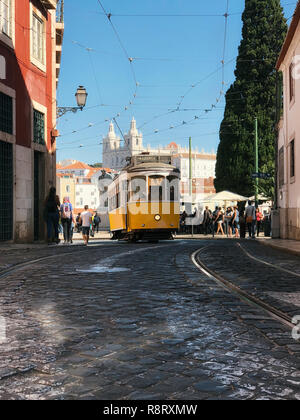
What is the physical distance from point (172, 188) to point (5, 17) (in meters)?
7.85

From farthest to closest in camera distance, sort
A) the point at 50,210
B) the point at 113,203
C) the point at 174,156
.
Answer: the point at 174,156 → the point at 113,203 → the point at 50,210

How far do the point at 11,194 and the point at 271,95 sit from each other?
31.5m

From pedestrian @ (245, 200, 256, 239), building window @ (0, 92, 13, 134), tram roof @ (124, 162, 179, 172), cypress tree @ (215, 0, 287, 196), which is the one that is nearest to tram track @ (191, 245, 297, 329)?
building window @ (0, 92, 13, 134)

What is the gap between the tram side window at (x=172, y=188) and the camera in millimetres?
20391

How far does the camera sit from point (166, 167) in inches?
803

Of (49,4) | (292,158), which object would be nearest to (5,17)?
(49,4)

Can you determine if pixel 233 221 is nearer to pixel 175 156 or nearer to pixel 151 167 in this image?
pixel 151 167

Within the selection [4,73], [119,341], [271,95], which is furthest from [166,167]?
[271,95]

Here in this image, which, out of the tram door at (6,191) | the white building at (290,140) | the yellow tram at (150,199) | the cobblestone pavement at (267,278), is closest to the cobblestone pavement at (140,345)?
the cobblestone pavement at (267,278)

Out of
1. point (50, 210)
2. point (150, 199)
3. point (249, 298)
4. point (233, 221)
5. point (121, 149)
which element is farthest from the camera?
point (121, 149)

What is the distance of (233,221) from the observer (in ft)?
94.3

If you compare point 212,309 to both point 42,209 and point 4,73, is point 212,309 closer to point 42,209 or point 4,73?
point 4,73

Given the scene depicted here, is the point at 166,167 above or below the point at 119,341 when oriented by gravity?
above

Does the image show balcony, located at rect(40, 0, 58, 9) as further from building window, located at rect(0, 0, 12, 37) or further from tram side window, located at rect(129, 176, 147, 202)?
tram side window, located at rect(129, 176, 147, 202)
